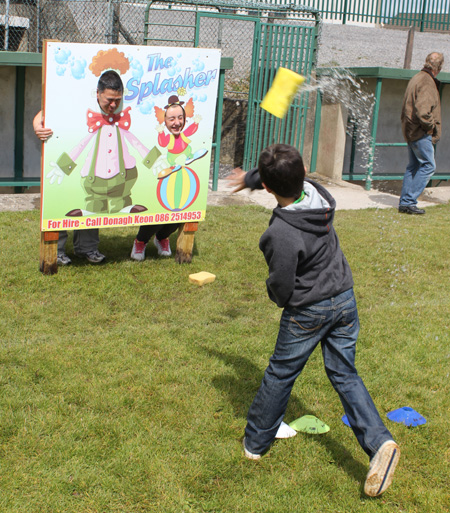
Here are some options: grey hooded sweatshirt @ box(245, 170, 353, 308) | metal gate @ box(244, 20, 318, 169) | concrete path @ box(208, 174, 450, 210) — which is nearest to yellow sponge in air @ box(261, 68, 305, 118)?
grey hooded sweatshirt @ box(245, 170, 353, 308)

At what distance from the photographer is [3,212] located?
24.3 feet

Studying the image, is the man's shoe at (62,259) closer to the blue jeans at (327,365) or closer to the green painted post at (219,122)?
the blue jeans at (327,365)

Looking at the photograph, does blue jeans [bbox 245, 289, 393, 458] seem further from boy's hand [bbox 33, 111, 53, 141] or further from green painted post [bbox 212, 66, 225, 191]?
green painted post [bbox 212, 66, 225, 191]

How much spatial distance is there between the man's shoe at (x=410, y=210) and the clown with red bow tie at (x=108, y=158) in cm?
445

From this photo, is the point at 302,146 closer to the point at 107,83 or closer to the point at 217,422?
the point at 107,83

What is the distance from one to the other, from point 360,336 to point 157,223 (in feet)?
7.10

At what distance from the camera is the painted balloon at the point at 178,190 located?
5824mm

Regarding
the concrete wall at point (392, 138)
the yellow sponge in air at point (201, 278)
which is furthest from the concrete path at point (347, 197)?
the yellow sponge in air at point (201, 278)

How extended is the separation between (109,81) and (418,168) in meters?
5.03

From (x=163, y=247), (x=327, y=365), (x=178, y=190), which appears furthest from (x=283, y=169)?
(x=163, y=247)

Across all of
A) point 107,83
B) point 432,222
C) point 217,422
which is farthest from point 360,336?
point 432,222

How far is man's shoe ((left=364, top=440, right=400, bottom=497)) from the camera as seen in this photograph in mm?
2844

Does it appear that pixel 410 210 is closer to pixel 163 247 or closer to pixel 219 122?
pixel 219 122

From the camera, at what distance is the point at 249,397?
3.81 meters
